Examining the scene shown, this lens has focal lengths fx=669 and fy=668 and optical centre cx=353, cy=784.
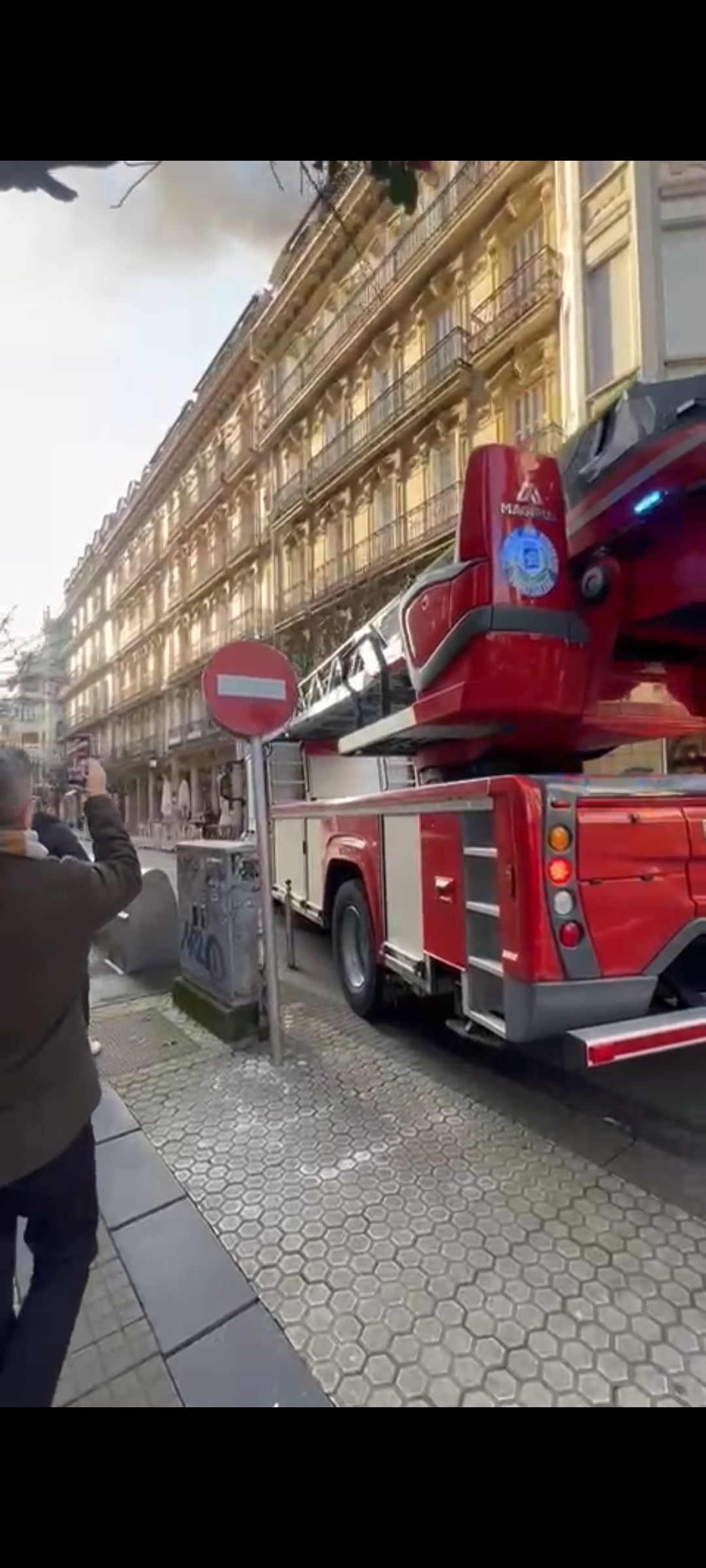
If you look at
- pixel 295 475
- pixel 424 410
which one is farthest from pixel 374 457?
pixel 295 475

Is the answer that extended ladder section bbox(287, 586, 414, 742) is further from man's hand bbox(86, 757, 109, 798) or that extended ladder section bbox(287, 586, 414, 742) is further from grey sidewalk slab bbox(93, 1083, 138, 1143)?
grey sidewalk slab bbox(93, 1083, 138, 1143)

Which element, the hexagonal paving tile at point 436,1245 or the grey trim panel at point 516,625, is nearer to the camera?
the hexagonal paving tile at point 436,1245

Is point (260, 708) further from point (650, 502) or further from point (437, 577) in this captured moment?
point (650, 502)

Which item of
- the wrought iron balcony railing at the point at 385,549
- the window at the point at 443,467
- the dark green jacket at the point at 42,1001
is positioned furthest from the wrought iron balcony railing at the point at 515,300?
the dark green jacket at the point at 42,1001

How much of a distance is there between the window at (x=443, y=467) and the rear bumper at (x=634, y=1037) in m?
15.2

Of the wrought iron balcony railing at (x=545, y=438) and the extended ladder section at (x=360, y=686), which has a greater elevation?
the wrought iron balcony railing at (x=545, y=438)

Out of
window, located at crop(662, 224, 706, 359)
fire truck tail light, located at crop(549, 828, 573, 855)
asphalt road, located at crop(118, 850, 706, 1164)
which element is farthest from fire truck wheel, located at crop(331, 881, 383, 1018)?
window, located at crop(662, 224, 706, 359)

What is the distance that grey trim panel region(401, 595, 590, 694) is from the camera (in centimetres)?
336

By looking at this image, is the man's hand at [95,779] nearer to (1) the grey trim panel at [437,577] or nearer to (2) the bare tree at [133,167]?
(2) the bare tree at [133,167]

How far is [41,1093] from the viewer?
1873 mm

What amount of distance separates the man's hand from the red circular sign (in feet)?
6.46

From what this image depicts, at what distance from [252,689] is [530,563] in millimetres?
1986

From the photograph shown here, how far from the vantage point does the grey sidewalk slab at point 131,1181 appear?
300 centimetres

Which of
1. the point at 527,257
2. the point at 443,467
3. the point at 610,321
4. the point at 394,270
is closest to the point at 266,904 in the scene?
the point at 610,321
